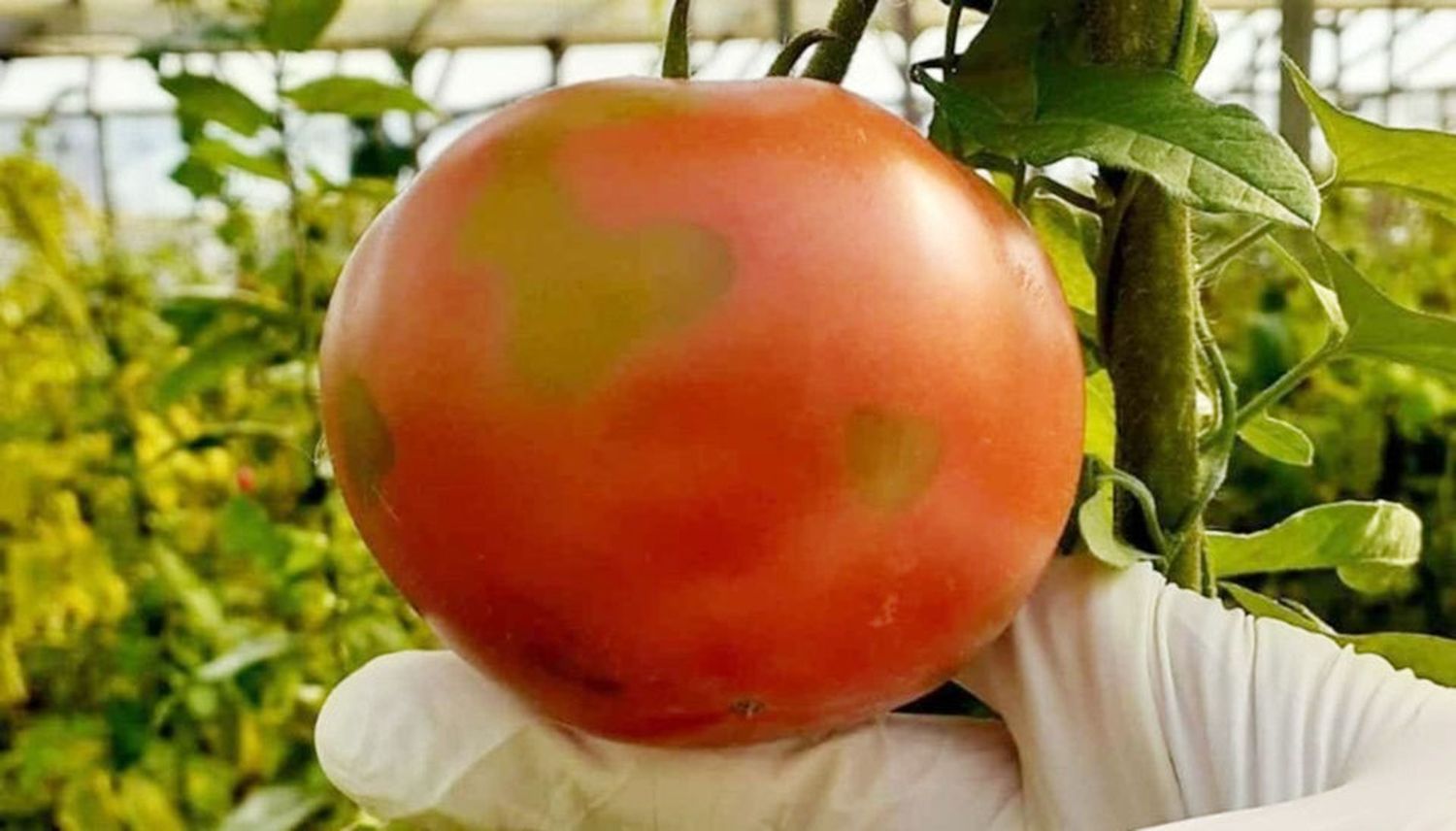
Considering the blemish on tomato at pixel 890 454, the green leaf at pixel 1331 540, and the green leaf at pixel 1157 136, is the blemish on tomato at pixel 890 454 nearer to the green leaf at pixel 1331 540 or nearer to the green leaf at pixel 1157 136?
the green leaf at pixel 1157 136

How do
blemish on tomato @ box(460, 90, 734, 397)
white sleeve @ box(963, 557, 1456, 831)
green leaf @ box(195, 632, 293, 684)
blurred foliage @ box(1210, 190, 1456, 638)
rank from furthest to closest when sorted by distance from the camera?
blurred foliage @ box(1210, 190, 1456, 638)
green leaf @ box(195, 632, 293, 684)
white sleeve @ box(963, 557, 1456, 831)
blemish on tomato @ box(460, 90, 734, 397)

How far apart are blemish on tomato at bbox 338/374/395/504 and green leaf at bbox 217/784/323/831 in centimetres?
64

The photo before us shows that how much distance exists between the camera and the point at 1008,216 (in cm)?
34

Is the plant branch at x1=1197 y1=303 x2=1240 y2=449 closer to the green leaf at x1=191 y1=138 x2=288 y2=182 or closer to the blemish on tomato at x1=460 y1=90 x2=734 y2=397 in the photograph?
the blemish on tomato at x1=460 y1=90 x2=734 y2=397

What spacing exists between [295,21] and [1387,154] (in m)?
0.58

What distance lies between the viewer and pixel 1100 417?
474 mm

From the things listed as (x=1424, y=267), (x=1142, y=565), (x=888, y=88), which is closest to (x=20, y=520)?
(x=1142, y=565)

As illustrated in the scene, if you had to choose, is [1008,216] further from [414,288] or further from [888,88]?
[888,88]

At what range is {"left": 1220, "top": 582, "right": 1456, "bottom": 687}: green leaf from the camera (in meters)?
0.47

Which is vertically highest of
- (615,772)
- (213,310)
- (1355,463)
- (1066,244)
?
(1066,244)

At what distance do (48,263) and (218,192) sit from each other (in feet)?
0.66

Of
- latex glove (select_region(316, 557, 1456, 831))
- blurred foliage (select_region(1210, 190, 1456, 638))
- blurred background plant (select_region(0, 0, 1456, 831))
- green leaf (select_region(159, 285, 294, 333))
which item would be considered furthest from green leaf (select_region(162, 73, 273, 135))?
blurred foliage (select_region(1210, 190, 1456, 638))

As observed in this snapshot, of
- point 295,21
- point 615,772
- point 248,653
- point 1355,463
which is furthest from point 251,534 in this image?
point 1355,463

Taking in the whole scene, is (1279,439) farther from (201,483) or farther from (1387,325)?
(201,483)
